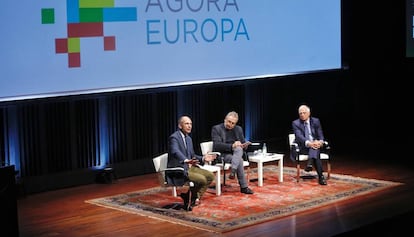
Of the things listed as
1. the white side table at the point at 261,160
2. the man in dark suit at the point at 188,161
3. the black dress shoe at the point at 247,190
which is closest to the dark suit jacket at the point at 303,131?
the white side table at the point at 261,160

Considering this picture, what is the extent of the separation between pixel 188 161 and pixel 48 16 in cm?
198

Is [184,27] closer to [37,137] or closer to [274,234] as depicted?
[37,137]

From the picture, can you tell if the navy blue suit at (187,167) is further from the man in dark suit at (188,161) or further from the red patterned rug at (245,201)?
the red patterned rug at (245,201)

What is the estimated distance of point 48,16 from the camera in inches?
334

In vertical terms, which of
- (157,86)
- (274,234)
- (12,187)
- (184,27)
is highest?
(184,27)

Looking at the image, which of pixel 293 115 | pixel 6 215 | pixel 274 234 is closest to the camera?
→ pixel 6 215

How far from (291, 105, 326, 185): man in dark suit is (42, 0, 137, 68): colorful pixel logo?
2412mm

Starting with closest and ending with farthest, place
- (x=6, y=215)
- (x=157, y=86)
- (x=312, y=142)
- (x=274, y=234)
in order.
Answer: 1. (x=6, y=215)
2. (x=274, y=234)
3. (x=157, y=86)
4. (x=312, y=142)

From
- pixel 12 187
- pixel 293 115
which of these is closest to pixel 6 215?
pixel 12 187

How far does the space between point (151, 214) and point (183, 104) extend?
2.87m

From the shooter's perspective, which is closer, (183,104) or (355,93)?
(183,104)

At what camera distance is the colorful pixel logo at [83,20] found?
8.62m

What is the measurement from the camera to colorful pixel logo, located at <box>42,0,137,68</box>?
8617 millimetres

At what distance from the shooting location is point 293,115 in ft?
41.9
